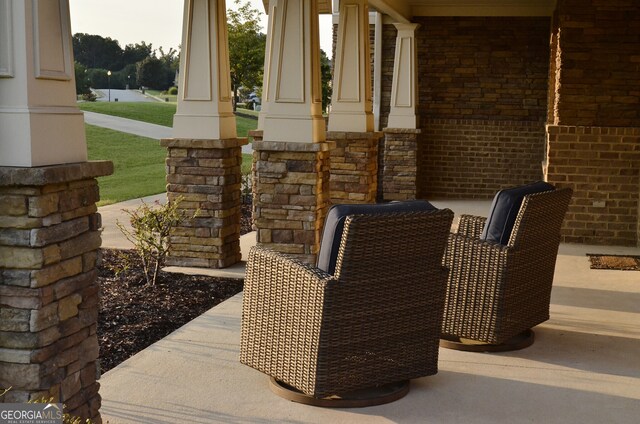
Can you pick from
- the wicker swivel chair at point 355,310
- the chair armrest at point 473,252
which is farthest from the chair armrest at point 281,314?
the chair armrest at point 473,252

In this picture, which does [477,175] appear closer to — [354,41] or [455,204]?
[455,204]

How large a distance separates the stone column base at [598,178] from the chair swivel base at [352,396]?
5484mm

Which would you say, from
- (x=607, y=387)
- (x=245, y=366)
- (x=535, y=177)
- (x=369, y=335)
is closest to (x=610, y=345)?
(x=607, y=387)

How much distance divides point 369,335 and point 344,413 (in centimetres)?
39

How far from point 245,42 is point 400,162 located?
1409cm

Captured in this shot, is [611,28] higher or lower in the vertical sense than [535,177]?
higher

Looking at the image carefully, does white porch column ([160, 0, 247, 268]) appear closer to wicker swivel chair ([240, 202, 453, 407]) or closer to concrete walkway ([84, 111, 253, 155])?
wicker swivel chair ([240, 202, 453, 407])

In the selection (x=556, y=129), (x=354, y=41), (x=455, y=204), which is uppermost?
(x=354, y=41)

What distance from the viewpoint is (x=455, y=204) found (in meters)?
13.6

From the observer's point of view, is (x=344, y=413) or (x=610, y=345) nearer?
(x=344, y=413)

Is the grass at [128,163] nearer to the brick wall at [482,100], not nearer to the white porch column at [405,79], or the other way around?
the white porch column at [405,79]

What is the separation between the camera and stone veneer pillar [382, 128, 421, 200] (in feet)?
44.5

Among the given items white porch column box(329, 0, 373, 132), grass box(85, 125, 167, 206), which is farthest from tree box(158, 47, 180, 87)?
white porch column box(329, 0, 373, 132)

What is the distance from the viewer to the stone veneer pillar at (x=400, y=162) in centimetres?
1358
